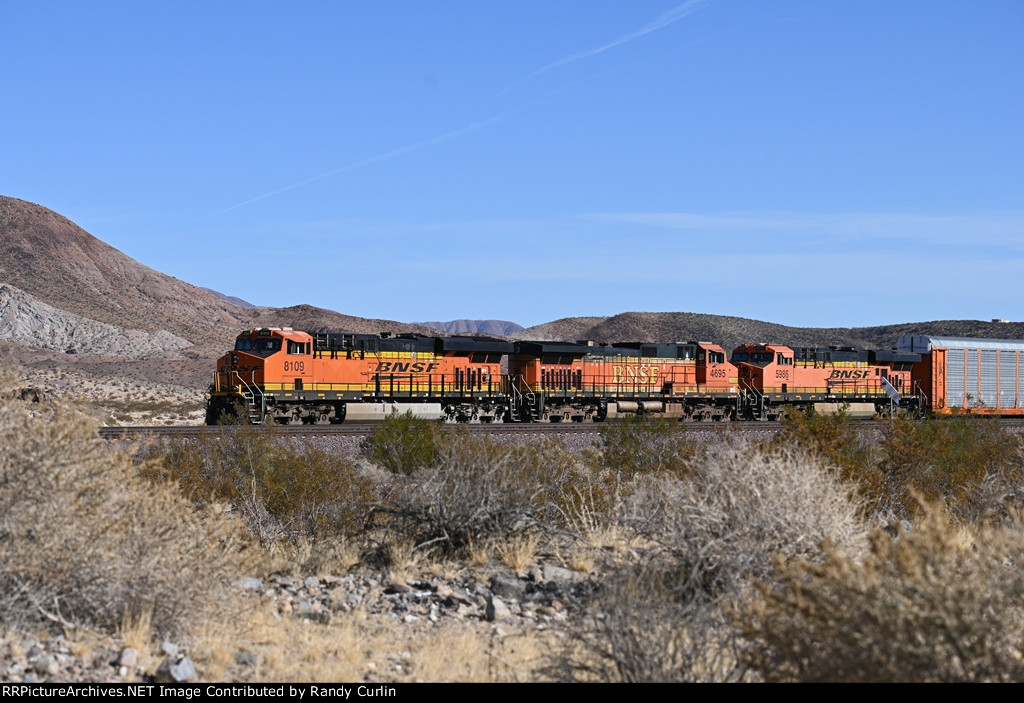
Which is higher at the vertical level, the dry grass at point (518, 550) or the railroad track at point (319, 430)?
the railroad track at point (319, 430)

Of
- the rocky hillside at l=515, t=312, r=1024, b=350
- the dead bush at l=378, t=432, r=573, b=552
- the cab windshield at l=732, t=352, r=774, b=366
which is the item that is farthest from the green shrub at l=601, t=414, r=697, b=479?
the rocky hillside at l=515, t=312, r=1024, b=350

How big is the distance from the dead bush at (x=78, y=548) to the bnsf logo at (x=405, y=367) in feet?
82.5

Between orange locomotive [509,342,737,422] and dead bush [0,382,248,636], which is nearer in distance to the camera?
dead bush [0,382,248,636]

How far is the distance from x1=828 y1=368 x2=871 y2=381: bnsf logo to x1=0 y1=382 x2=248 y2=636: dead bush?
39.7 m

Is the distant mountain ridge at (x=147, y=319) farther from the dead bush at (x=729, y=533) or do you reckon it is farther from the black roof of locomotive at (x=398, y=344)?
the dead bush at (x=729, y=533)

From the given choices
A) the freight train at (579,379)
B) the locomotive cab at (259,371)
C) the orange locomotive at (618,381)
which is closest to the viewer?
the locomotive cab at (259,371)

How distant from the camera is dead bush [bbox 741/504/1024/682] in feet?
16.3

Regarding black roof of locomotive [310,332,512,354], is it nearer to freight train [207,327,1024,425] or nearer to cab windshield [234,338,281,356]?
freight train [207,327,1024,425]

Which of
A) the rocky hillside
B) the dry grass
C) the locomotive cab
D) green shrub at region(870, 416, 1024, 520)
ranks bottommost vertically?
the dry grass

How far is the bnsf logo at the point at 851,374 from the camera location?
145ft

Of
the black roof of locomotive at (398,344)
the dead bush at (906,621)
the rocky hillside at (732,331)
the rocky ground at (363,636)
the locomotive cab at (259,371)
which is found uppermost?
the rocky hillside at (732,331)

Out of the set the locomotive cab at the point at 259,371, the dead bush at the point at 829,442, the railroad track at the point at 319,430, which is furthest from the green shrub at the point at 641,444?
the locomotive cab at the point at 259,371

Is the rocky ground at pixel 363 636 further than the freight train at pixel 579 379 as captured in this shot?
No

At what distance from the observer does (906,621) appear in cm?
506
